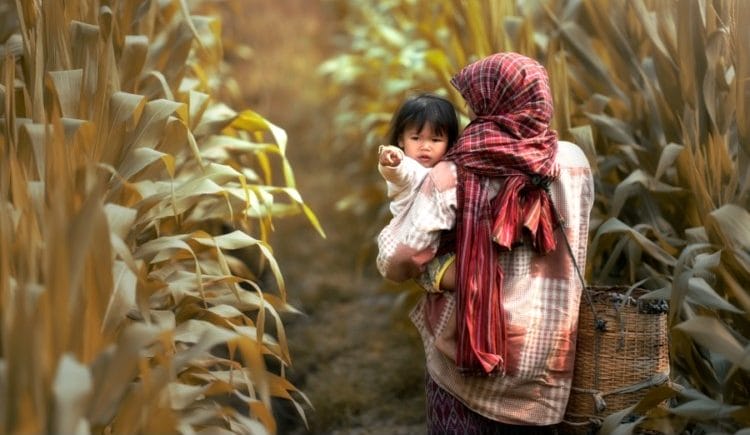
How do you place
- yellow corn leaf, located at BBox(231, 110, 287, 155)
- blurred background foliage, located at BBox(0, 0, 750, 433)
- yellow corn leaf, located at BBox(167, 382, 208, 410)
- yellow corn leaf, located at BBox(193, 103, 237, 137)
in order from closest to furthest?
blurred background foliage, located at BBox(0, 0, 750, 433), yellow corn leaf, located at BBox(167, 382, 208, 410), yellow corn leaf, located at BBox(231, 110, 287, 155), yellow corn leaf, located at BBox(193, 103, 237, 137)

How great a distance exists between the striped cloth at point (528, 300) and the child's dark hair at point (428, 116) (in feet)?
0.47

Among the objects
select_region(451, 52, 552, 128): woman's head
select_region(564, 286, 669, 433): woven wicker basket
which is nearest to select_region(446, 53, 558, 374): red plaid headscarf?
select_region(451, 52, 552, 128): woman's head

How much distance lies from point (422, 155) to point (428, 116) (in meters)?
0.10

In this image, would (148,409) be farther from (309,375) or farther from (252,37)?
(252,37)

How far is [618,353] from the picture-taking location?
8.77 feet

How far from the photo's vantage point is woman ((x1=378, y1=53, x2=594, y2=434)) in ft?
8.51

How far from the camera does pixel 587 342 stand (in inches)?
107

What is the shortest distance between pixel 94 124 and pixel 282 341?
2.35 feet

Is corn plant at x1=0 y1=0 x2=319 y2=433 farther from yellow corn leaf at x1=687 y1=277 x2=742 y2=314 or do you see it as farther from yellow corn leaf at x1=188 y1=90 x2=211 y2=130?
yellow corn leaf at x1=687 y1=277 x2=742 y2=314

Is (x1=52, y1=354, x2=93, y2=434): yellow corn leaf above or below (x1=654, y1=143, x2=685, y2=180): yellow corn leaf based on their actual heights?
below

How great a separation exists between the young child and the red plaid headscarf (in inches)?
3.4

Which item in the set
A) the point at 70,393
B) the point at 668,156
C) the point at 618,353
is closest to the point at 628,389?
the point at 618,353

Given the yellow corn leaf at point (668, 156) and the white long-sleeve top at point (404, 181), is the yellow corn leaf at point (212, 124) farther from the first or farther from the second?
the yellow corn leaf at point (668, 156)

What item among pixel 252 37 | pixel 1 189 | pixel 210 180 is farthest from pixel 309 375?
pixel 252 37
